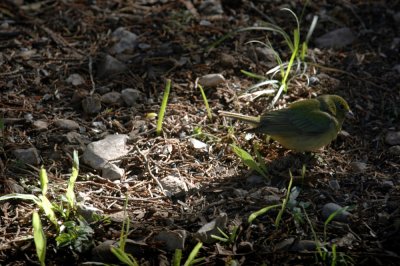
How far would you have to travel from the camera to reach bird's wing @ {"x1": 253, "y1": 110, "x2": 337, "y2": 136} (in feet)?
14.1

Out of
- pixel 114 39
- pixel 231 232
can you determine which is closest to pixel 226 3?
pixel 114 39

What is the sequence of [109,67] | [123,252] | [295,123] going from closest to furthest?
[123,252]
[295,123]
[109,67]

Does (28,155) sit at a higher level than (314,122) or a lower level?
lower

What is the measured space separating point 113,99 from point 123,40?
0.87m

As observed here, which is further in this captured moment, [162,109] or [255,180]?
[162,109]

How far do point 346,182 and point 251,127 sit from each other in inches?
35.4

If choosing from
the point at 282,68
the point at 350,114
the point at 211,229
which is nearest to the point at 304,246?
the point at 211,229

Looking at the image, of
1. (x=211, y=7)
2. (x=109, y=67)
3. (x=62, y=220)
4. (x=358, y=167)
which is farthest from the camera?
(x=211, y=7)

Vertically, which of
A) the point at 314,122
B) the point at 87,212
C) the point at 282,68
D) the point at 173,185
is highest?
the point at 282,68

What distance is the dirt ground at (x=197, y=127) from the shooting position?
3547mm

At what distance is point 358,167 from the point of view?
4254mm

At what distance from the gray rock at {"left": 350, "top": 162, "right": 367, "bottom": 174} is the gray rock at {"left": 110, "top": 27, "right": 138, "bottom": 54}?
2332 millimetres

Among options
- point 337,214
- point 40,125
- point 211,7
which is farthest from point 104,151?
point 211,7

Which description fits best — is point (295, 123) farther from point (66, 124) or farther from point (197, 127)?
point (66, 124)
